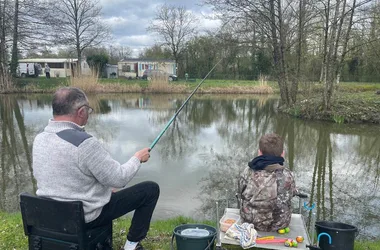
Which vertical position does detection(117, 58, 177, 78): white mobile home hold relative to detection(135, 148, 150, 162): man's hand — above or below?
above

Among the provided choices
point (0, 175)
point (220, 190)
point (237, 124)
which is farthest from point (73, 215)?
point (237, 124)

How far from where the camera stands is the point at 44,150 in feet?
6.27

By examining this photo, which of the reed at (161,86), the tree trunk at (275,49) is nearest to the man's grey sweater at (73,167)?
the tree trunk at (275,49)

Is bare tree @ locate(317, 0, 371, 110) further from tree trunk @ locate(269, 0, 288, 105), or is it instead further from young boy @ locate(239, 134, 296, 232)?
young boy @ locate(239, 134, 296, 232)

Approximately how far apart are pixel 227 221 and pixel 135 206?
726 millimetres

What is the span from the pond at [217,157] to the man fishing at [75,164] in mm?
1841

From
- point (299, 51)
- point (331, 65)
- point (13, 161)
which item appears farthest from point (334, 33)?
point (13, 161)

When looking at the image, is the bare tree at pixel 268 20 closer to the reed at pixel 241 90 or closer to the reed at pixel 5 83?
the reed at pixel 241 90

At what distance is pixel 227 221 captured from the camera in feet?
8.57

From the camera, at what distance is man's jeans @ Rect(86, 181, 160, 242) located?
2129mm

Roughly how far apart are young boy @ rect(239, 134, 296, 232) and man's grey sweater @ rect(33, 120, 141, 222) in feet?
3.19

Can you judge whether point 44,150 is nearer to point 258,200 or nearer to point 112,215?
point 112,215

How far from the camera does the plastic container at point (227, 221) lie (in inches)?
98.6

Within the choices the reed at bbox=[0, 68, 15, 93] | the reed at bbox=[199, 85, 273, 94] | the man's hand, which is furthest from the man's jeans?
the reed at bbox=[0, 68, 15, 93]
